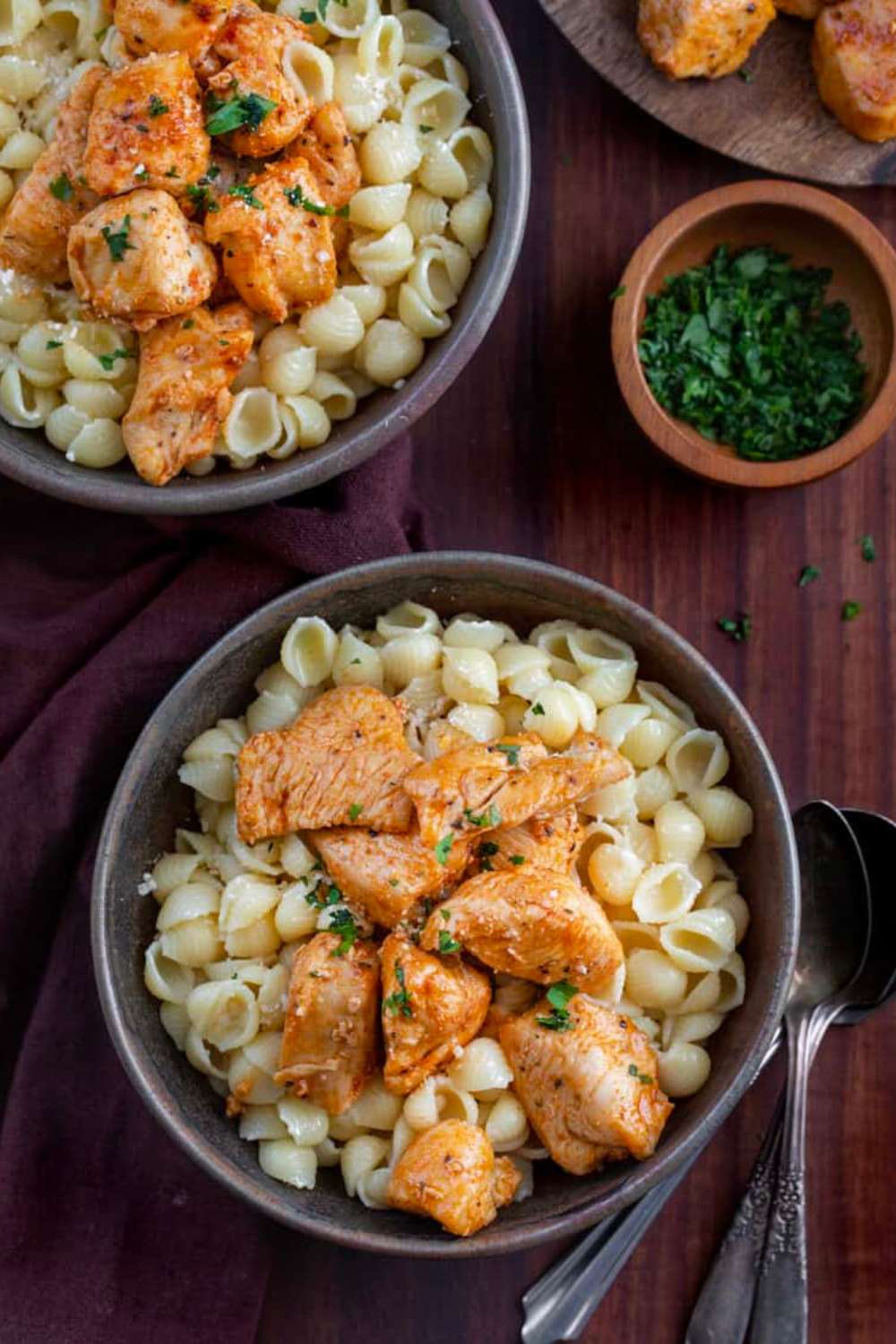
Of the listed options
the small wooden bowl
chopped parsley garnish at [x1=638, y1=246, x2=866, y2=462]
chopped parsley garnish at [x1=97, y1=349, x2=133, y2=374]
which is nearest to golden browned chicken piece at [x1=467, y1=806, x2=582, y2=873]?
the small wooden bowl

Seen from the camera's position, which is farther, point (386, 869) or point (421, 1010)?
point (386, 869)

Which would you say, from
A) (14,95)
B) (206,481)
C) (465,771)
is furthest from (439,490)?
(14,95)

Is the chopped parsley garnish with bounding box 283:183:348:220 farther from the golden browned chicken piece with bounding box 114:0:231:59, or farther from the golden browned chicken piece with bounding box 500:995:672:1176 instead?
the golden browned chicken piece with bounding box 500:995:672:1176

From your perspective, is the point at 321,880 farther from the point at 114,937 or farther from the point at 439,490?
the point at 439,490

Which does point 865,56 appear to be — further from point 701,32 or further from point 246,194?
point 246,194

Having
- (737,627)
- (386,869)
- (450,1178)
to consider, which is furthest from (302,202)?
(450,1178)

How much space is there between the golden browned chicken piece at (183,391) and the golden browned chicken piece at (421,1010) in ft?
3.17

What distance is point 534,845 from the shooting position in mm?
2906

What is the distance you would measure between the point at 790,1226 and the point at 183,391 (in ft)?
6.84

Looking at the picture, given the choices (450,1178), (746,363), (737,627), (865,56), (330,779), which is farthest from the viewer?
(737,627)

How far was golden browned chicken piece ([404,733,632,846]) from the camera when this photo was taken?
2812mm

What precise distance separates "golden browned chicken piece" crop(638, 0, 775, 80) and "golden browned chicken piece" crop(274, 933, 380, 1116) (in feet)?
6.35

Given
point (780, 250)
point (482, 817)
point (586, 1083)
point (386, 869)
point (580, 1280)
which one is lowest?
point (580, 1280)

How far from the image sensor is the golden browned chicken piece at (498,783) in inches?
111
